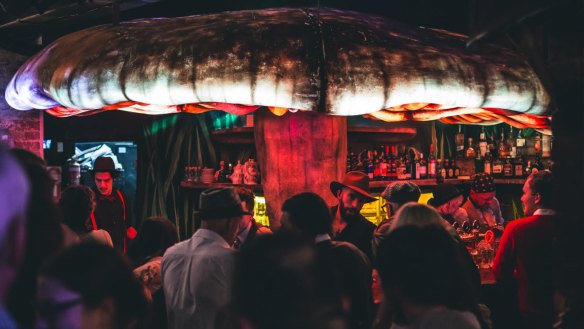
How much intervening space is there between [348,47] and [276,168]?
1596mm

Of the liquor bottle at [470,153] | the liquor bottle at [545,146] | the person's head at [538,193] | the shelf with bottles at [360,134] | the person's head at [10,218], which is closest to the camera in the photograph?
the person's head at [10,218]

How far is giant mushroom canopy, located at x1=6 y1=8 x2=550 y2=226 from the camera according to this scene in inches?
163

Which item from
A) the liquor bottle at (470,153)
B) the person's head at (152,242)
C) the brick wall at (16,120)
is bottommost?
the person's head at (152,242)

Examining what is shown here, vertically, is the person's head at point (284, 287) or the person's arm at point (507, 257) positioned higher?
the person's head at point (284, 287)

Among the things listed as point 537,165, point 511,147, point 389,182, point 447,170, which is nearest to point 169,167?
point 389,182

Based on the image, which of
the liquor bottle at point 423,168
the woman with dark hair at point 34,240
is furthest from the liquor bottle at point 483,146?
the woman with dark hair at point 34,240

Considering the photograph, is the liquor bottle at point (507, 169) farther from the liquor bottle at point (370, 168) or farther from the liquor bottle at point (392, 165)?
the liquor bottle at point (370, 168)

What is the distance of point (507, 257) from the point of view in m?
4.63

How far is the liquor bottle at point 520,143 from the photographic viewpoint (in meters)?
10.1

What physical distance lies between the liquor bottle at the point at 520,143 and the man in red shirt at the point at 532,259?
223 inches

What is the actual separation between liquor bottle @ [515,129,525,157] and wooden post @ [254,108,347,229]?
18.2ft

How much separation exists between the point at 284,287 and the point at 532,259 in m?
3.40

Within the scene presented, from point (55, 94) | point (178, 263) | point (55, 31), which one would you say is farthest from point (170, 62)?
point (55, 31)

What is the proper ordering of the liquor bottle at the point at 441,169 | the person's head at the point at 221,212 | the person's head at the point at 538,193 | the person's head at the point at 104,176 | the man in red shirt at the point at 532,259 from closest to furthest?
the person's head at the point at 221,212
the man in red shirt at the point at 532,259
the person's head at the point at 538,193
the person's head at the point at 104,176
the liquor bottle at the point at 441,169
